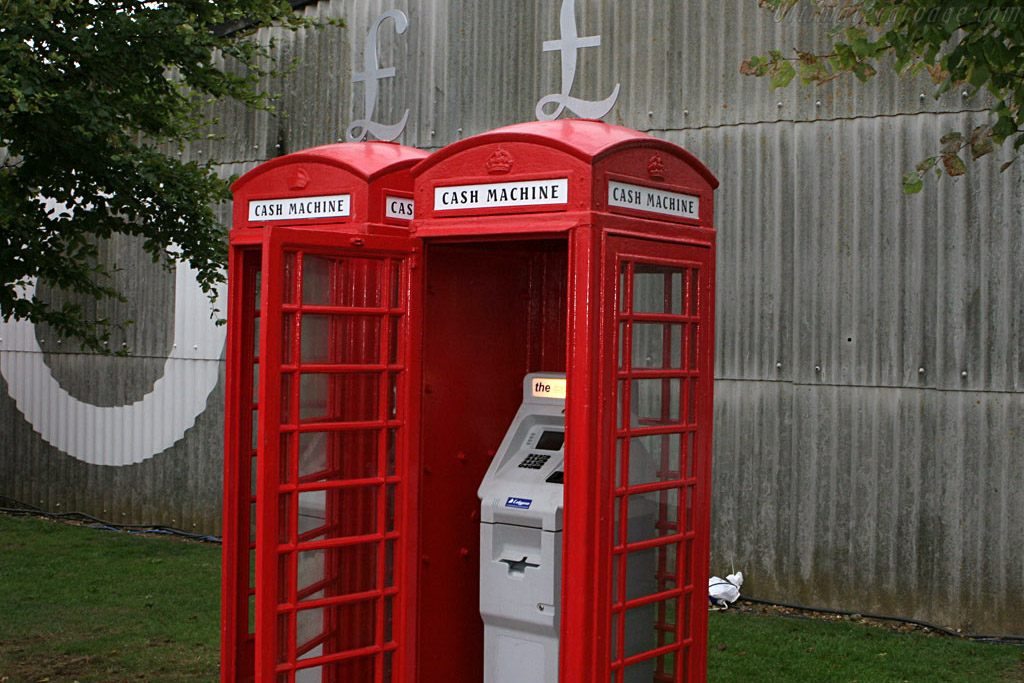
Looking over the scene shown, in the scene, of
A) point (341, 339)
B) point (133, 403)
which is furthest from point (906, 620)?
point (133, 403)

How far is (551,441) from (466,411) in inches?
20.4

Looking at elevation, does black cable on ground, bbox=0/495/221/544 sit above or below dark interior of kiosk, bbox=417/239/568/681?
below

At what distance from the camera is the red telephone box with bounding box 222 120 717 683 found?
4402 mm

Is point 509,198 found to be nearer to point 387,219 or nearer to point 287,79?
point 387,219

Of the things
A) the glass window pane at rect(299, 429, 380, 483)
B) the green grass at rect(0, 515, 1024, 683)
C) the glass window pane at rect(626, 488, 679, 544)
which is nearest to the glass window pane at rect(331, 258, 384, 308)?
the glass window pane at rect(299, 429, 380, 483)

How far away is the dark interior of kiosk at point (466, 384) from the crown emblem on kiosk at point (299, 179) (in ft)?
2.50

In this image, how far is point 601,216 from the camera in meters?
4.36

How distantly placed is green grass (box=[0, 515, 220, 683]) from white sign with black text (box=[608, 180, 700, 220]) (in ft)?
13.3

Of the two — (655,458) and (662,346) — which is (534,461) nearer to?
(655,458)

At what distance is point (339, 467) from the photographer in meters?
5.03

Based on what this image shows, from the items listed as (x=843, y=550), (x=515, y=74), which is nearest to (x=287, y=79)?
(x=515, y=74)

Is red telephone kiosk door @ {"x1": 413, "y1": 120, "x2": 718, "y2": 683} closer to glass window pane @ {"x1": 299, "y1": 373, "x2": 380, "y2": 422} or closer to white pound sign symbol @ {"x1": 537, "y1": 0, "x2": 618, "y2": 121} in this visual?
glass window pane @ {"x1": 299, "y1": 373, "x2": 380, "y2": 422}

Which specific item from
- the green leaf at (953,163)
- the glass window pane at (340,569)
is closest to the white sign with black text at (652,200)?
the green leaf at (953,163)

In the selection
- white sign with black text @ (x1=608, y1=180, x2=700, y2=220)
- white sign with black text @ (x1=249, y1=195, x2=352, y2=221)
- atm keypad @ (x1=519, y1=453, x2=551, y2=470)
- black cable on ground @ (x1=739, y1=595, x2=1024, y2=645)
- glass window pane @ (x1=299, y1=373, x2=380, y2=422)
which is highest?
white sign with black text @ (x1=249, y1=195, x2=352, y2=221)
